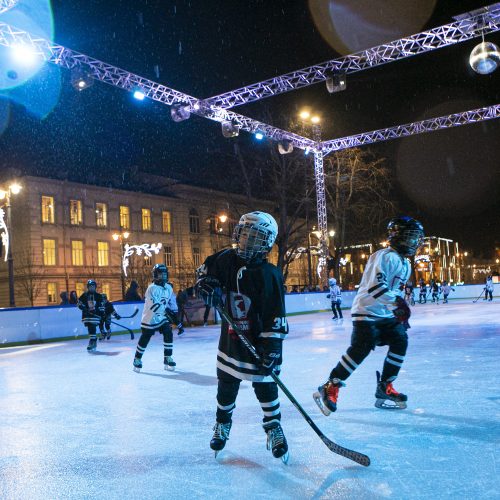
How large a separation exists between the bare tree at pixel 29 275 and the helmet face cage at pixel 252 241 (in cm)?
3209

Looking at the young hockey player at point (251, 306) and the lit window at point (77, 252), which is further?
the lit window at point (77, 252)

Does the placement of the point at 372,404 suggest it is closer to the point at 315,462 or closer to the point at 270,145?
the point at 315,462

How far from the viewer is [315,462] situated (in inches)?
131

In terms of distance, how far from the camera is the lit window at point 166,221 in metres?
43.3

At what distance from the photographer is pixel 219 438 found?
3572 mm

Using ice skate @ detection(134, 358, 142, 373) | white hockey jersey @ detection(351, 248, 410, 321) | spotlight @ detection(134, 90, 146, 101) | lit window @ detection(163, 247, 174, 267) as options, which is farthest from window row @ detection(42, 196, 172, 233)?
white hockey jersey @ detection(351, 248, 410, 321)

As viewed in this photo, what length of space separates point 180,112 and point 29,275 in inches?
816

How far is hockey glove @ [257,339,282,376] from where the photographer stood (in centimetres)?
335

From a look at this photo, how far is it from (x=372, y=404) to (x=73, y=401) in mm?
3111

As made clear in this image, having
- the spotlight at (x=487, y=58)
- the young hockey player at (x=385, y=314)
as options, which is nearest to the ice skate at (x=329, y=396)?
the young hockey player at (x=385, y=314)

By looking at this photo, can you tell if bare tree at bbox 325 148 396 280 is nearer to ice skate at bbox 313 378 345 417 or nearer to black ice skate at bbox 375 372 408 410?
black ice skate at bbox 375 372 408 410

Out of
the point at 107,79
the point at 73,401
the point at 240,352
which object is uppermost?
the point at 107,79

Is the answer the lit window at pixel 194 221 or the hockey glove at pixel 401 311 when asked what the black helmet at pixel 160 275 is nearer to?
the hockey glove at pixel 401 311

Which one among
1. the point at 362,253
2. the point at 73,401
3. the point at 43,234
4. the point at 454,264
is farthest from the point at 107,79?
the point at 454,264
